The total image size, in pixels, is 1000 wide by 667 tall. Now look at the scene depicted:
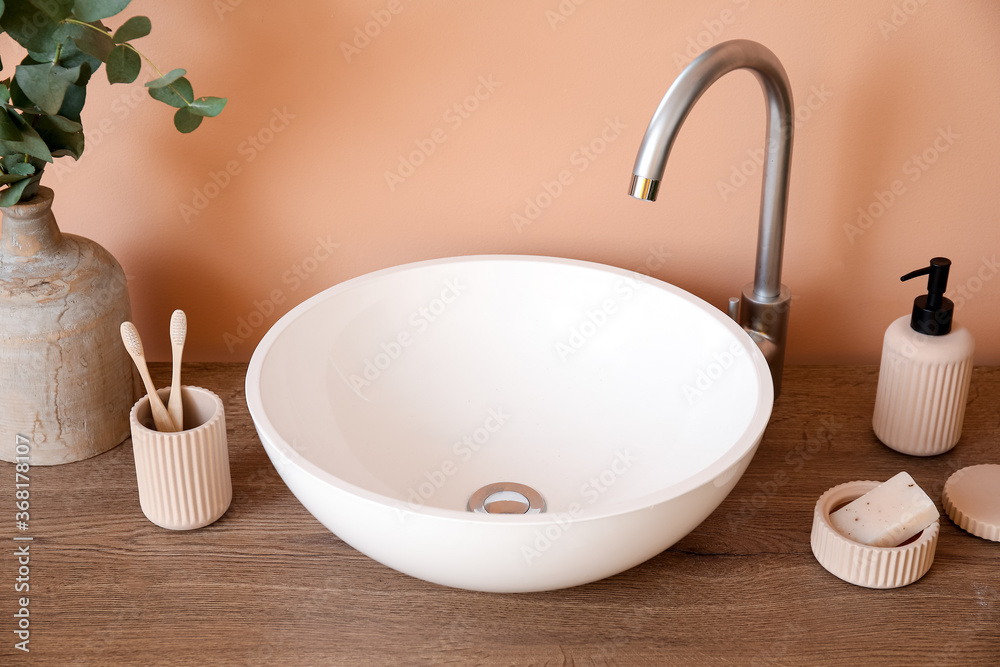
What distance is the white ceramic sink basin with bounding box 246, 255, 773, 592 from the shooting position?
0.75m

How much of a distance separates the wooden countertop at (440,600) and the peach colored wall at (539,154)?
0.26 metres

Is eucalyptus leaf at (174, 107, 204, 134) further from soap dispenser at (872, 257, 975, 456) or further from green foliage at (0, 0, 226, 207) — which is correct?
soap dispenser at (872, 257, 975, 456)

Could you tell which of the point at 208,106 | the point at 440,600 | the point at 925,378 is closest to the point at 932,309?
the point at 925,378

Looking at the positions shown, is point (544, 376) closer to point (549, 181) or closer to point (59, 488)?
point (549, 181)

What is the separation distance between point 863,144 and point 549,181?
337mm

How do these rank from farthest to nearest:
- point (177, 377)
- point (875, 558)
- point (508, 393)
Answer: point (508, 393), point (177, 377), point (875, 558)

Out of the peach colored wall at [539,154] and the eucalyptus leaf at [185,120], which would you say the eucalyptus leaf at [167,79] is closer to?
the eucalyptus leaf at [185,120]

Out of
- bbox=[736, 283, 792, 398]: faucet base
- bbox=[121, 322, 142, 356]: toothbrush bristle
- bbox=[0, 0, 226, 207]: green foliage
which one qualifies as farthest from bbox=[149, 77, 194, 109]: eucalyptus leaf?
bbox=[736, 283, 792, 398]: faucet base

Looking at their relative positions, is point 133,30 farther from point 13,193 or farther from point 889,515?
point 889,515

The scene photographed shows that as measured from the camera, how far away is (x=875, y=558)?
0.74m

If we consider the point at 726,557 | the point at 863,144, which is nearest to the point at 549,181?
the point at 863,144

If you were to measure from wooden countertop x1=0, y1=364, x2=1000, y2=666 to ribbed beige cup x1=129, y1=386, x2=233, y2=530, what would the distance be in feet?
0.06

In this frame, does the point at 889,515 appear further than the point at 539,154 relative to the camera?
No

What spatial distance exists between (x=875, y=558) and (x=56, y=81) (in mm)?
788
